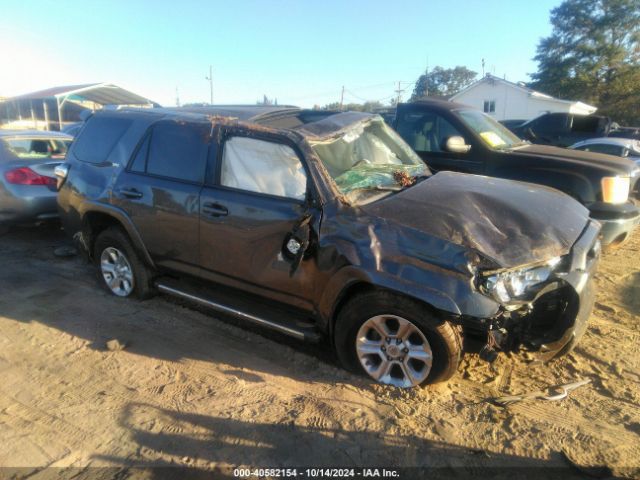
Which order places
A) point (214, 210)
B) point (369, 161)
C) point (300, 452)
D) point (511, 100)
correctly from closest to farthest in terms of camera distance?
1. point (300, 452)
2. point (214, 210)
3. point (369, 161)
4. point (511, 100)

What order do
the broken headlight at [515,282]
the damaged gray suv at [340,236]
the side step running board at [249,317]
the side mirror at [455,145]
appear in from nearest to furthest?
1. the broken headlight at [515,282]
2. the damaged gray suv at [340,236]
3. the side step running board at [249,317]
4. the side mirror at [455,145]

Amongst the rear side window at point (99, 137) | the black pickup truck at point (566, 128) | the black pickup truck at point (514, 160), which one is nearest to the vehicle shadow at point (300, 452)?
the rear side window at point (99, 137)

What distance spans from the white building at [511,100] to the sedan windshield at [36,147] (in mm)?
33356

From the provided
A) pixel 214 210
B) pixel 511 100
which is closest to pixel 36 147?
pixel 214 210

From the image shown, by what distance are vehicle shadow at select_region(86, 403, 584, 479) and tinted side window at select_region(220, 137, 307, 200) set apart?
164 cm

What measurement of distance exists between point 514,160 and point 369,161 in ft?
7.81

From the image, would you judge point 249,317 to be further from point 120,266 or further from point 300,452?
point 120,266

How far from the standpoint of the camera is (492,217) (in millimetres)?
3324

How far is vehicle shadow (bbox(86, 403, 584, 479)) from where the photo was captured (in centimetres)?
263

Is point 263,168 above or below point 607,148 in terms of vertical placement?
above

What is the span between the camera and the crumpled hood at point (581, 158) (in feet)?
17.3

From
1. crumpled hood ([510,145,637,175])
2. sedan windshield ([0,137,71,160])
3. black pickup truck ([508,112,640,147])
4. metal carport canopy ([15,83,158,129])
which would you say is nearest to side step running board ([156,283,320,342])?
crumpled hood ([510,145,637,175])

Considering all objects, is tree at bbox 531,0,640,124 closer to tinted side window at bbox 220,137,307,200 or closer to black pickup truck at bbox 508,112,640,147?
black pickup truck at bbox 508,112,640,147

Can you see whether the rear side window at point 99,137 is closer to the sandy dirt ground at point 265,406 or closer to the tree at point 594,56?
the sandy dirt ground at point 265,406
